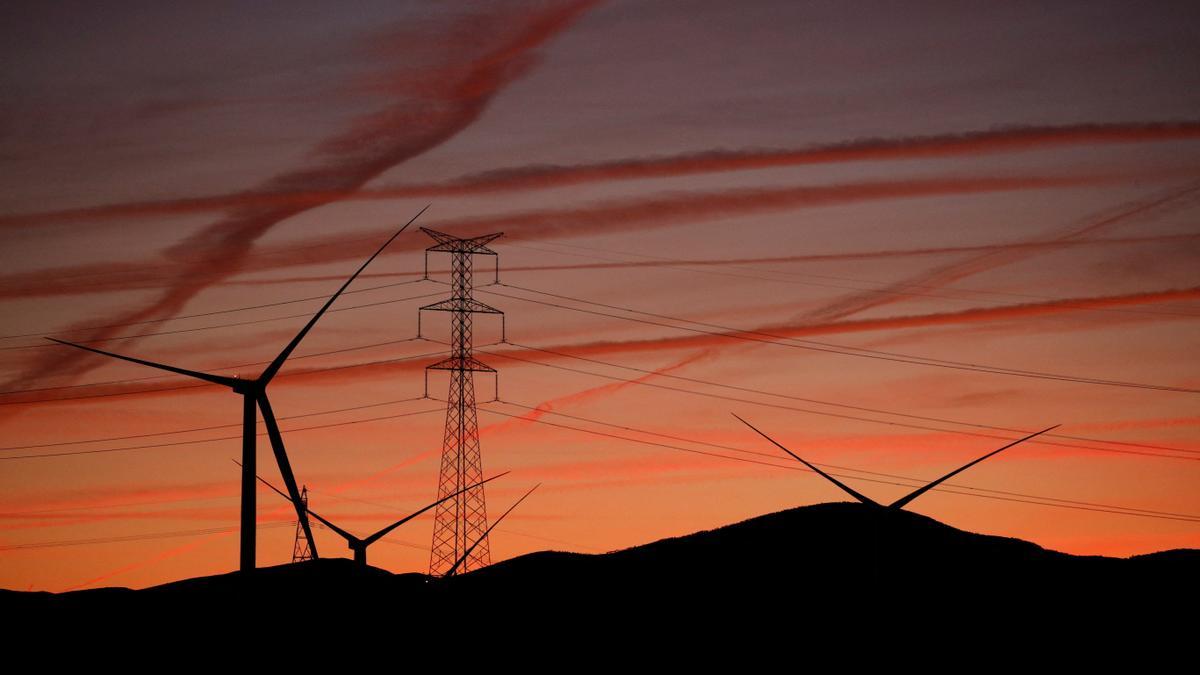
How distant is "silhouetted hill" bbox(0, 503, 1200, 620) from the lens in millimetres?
141125

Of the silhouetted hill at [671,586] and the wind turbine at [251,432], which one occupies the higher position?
the wind turbine at [251,432]

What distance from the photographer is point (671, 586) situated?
176375 millimetres

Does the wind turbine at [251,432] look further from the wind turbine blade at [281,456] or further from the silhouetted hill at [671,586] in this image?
the silhouetted hill at [671,586]

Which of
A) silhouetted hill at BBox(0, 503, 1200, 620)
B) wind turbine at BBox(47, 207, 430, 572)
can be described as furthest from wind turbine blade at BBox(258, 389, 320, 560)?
silhouetted hill at BBox(0, 503, 1200, 620)

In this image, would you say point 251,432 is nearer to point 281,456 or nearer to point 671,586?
point 281,456

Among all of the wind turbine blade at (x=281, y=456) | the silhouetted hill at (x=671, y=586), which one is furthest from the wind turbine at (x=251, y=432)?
the silhouetted hill at (x=671, y=586)

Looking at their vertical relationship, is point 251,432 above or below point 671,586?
above

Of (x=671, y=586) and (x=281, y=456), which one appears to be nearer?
(x=281, y=456)

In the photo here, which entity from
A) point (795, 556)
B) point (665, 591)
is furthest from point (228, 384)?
point (795, 556)

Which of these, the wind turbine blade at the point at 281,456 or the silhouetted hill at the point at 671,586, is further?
the silhouetted hill at the point at 671,586

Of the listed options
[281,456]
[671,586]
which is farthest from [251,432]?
[671,586]

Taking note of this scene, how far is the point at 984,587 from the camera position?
7170 inches

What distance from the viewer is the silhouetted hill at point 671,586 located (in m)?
141

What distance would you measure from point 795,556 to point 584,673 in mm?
73999
